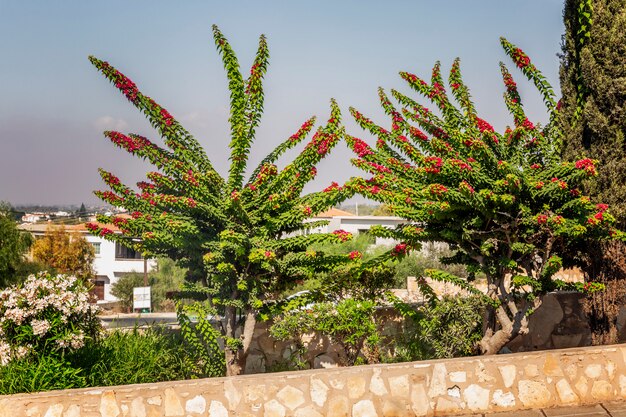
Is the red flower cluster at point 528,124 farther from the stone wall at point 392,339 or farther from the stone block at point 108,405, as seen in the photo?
the stone block at point 108,405

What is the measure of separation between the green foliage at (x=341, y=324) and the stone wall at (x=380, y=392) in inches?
72.4

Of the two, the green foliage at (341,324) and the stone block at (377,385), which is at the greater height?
the green foliage at (341,324)

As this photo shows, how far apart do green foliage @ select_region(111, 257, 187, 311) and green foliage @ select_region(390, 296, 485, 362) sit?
41.6 meters

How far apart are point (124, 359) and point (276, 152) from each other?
4140 millimetres

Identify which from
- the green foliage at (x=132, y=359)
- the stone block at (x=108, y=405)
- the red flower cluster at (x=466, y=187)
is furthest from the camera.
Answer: the red flower cluster at (x=466, y=187)

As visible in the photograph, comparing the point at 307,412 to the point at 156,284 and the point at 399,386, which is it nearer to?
the point at 399,386

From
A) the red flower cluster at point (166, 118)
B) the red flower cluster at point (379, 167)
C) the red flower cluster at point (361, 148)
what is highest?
the red flower cluster at point (166, 118)

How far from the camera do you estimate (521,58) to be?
11.6 meters

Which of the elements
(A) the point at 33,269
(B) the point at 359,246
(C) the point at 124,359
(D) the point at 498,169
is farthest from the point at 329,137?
(B) the point at 359,246

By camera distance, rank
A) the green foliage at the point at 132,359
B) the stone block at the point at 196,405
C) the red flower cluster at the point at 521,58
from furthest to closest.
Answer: the red flower cluster at the point at 521,58 → the green foliage at the point at 132,359 → the stone block at the point at 196,405

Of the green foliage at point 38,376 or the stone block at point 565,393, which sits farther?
the stone block at point 565,393

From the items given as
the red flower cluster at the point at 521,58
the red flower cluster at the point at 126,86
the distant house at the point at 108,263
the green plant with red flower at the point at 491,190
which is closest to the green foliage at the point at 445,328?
the green plant with red flower at the point at 491,190

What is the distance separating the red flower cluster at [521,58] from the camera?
38.1ft

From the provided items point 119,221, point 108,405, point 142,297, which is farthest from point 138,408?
point 142,297
